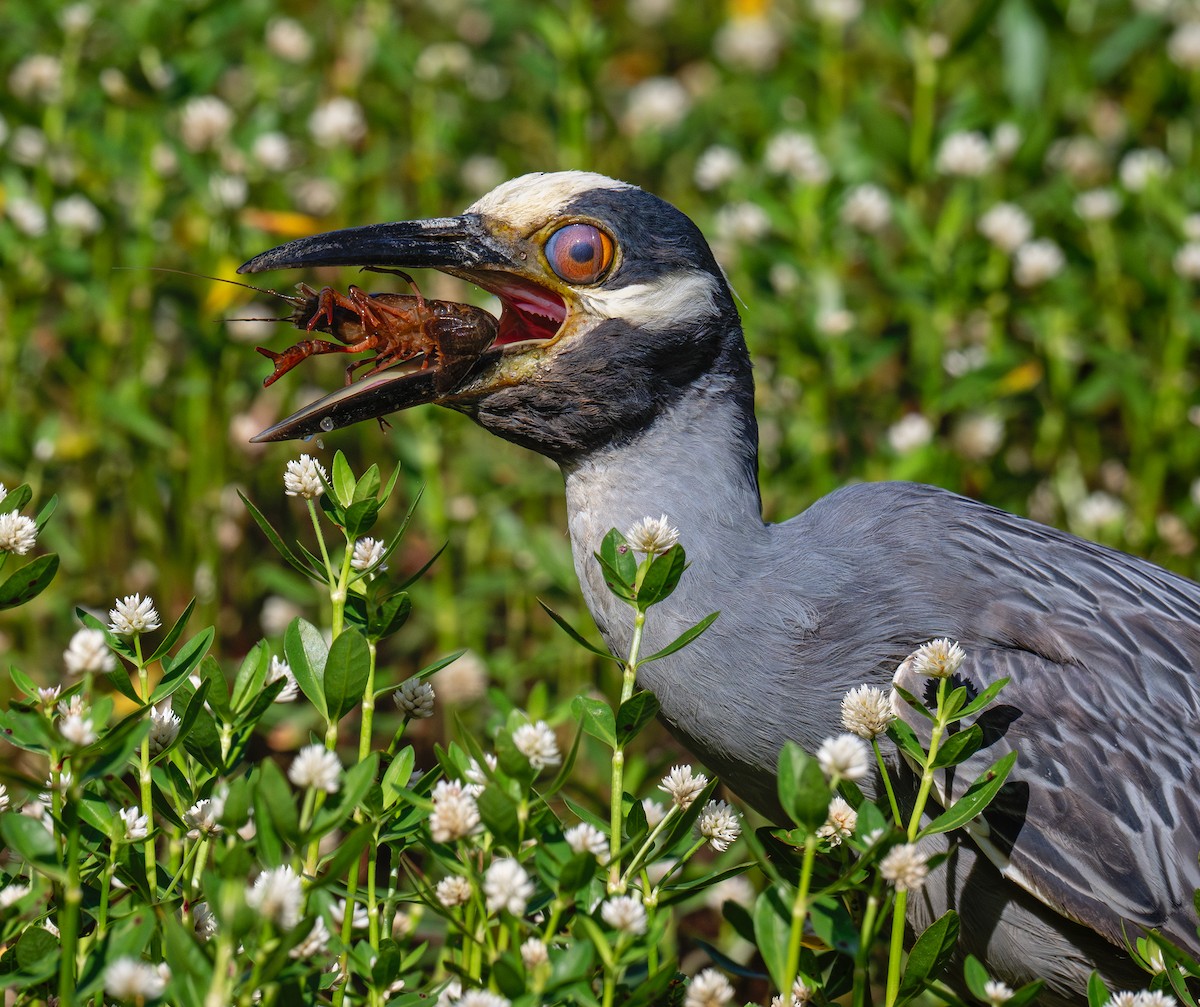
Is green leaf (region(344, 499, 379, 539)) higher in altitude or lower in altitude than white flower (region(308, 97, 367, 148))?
higher

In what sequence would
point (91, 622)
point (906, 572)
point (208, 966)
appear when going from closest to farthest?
point (208, 966), point (91, 622), point (906, 572)

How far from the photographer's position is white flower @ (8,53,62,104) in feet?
19.7

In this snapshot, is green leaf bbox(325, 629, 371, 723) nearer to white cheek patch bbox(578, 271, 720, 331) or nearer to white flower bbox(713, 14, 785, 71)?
white cheek patch bbox(578, 271, 720, 331)

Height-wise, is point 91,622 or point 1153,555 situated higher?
point 91,622

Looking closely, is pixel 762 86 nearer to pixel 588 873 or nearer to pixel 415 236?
pixel 415 236

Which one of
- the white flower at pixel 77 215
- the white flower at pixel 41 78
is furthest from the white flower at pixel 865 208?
the white flower at pixel 41 78

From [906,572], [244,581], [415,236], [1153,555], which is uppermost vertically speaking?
[415,236]

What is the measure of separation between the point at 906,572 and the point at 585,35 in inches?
126

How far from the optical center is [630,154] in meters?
7.26

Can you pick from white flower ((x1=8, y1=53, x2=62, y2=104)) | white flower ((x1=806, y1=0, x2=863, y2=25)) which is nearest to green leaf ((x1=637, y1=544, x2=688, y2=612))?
white flower ((x1=8, y1=53, x2=62, y2=104))

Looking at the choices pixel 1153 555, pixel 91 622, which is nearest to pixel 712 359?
pixel 91 622

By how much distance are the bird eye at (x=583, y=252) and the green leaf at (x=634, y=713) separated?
4.37 feet

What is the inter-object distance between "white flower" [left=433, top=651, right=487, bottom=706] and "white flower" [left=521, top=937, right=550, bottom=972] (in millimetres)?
2775

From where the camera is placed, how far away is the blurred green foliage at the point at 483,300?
5453 millimetres
